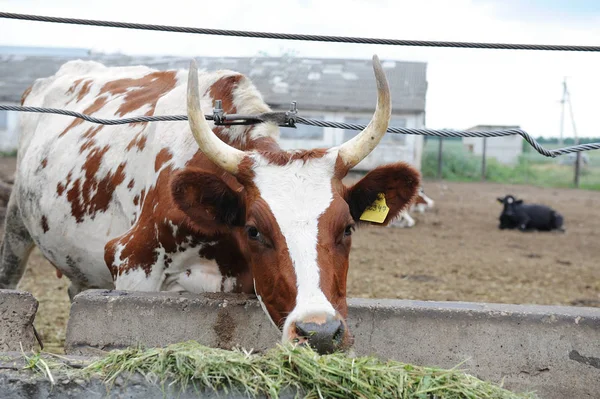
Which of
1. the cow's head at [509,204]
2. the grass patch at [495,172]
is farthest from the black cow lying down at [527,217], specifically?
the grass patch at [495,172]

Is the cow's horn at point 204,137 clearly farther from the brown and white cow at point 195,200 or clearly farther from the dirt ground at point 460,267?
the dirt ground at point 460,267

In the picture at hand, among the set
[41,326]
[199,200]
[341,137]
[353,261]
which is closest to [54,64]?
[341,137]

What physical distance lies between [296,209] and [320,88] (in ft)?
92.8

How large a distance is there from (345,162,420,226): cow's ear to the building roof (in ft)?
79.8

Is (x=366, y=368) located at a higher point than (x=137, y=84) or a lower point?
lower

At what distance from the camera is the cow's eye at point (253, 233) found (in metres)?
3.36

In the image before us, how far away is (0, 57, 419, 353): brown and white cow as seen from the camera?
3207 millimetres

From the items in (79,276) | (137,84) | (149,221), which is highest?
(137,84)

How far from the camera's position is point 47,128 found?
639 cm

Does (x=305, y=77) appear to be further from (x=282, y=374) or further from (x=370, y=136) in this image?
(x=282, y=374)

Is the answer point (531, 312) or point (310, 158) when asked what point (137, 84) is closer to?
point (310, 158)

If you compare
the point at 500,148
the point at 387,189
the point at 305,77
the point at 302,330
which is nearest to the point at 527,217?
the point at 387,189

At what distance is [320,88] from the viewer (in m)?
31.2

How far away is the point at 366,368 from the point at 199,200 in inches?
63.8
